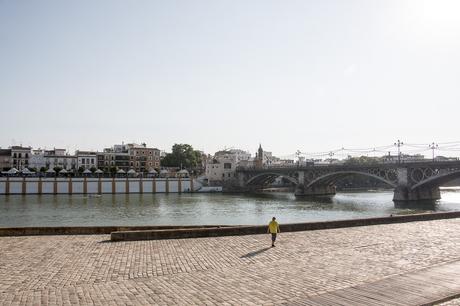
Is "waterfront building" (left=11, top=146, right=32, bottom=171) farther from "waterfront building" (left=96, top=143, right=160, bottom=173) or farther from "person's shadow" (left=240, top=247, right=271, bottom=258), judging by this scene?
"person's shadow" (left=240, top=247, right=271, bottom=258)

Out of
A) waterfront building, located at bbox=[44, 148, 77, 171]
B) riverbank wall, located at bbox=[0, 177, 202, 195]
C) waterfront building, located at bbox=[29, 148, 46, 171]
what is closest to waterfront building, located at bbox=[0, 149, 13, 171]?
waterfront building, located at bbox=[29, 148, 46, 171]

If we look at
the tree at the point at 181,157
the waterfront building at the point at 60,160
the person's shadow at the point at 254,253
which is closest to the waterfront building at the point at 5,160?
the waterfront building at the point at 60,160

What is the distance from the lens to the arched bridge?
7562 centimetres

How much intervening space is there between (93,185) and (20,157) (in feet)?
134

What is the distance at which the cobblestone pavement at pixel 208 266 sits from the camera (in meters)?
11.5

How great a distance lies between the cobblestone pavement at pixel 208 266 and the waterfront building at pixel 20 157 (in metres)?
136

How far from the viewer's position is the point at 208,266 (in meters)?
15.1

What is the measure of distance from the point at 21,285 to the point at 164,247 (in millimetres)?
7094

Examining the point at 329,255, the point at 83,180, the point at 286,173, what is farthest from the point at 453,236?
the point at 83,180

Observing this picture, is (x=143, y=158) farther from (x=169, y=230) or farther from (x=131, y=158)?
(x=169, y=230)

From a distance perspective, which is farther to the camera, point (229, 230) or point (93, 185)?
point (93, 185)

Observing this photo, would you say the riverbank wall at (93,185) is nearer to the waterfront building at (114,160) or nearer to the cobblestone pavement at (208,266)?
the waterfront building at (114,160)

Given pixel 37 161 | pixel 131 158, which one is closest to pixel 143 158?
pixel 131 158

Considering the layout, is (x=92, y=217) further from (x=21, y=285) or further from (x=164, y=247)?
(x=21, y=285)
